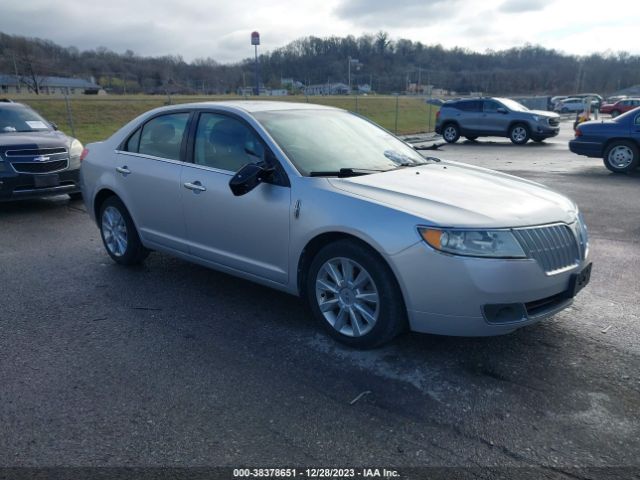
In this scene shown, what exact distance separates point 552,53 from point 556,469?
116477 mm

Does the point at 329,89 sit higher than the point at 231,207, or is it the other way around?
the point at 231,207

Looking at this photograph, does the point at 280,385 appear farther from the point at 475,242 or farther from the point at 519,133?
the point at 519,133

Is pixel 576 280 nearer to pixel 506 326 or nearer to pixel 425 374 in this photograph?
pixel 506 326

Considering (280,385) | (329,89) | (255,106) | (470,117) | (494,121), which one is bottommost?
(329,89)

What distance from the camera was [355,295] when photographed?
359cm

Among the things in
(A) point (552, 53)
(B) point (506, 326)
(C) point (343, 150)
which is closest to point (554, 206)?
(B) point (506, 326)

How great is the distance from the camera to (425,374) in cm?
334

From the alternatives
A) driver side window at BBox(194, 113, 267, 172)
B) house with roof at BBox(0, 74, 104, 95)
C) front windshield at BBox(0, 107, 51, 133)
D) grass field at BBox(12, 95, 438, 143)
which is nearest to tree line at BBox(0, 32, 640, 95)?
house with roof at BBox(0, 74, 104, 95)

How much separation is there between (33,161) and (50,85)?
8166 cm

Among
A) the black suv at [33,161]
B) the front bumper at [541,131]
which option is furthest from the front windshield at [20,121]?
the front bumper at [541,131]

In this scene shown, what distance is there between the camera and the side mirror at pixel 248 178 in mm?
3804

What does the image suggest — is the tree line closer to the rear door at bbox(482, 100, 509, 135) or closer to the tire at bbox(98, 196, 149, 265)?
the rear door at bbox(482, 100, 509, 135)

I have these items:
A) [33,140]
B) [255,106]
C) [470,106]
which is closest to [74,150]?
[33,140]

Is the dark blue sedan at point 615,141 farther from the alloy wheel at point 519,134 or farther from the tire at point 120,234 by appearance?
the tire at point 120,234
